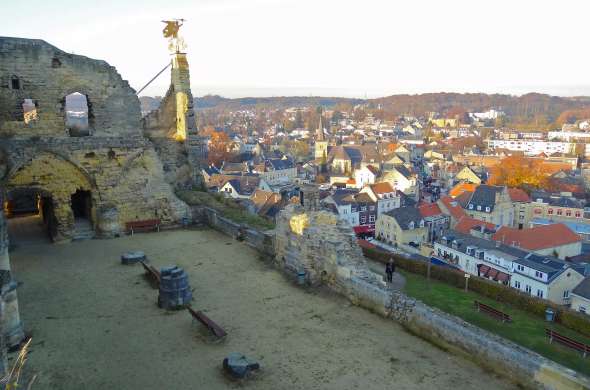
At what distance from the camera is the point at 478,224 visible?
46156mm

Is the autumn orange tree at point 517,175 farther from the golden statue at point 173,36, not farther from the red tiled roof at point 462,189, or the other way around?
the golden statue at point 173,36

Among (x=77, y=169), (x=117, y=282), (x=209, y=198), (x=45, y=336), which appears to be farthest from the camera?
(x=209, y=198)

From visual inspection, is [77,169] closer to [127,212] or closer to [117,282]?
[127,212]

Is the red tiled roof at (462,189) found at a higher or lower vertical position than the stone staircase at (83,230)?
lower

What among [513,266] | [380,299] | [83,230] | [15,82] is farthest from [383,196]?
[380,299]

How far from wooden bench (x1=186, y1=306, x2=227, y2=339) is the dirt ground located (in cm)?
17

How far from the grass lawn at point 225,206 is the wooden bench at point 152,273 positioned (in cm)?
397

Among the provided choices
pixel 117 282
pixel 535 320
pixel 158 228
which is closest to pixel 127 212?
pixel 158 228

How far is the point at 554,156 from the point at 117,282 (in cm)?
11366

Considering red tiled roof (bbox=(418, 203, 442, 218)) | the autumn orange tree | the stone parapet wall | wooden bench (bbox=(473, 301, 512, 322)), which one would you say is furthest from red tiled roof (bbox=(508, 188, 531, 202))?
the stone parapet wall

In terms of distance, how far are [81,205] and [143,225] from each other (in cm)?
325

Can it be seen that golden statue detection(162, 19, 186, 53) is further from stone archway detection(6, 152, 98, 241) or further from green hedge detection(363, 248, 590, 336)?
green hedge detection(363, 248, 590, 336)

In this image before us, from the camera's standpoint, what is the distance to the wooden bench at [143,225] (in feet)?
52.6

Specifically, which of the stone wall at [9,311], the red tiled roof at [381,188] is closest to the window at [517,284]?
the red tiled roof at [381,188]
